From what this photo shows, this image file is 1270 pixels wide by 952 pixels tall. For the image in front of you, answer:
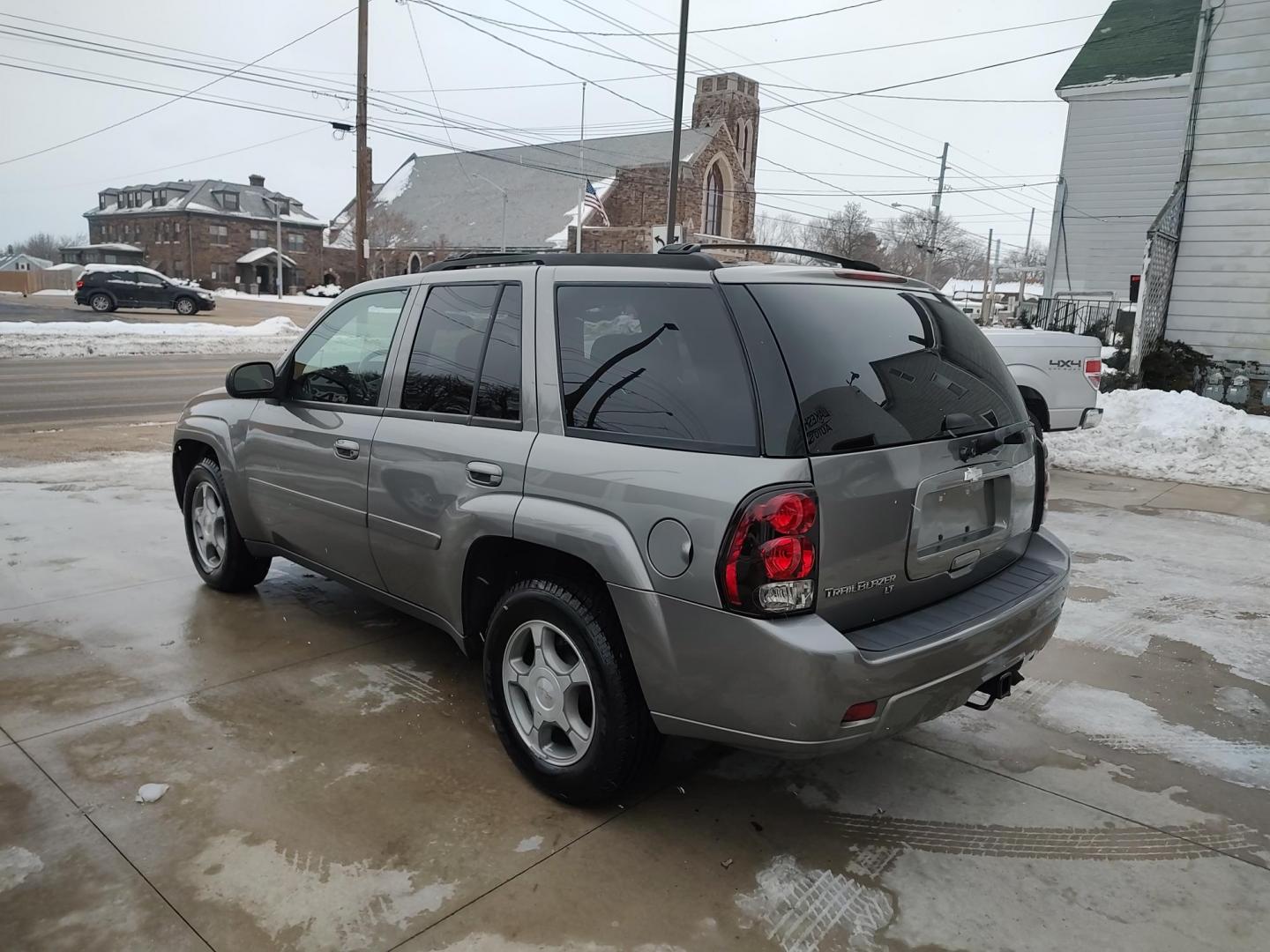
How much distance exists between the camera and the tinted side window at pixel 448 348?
3.59 m

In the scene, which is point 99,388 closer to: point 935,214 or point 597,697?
point 597,697

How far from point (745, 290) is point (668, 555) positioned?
2.89ft

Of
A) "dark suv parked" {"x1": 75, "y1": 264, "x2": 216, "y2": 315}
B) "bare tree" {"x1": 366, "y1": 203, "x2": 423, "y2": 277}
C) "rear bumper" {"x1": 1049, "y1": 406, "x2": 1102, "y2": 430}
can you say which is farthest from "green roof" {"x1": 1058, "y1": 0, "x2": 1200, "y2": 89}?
"bare tree" {"x1": 366, "y1": 203, "x2": 423, "y2": 277}

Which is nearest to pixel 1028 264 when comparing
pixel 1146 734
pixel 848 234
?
pixel 848 234

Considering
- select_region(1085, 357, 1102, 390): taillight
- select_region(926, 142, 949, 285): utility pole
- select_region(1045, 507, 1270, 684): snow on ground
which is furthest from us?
select_region(926, 142, 949, 285): utility pole

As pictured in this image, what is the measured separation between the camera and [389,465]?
377cm

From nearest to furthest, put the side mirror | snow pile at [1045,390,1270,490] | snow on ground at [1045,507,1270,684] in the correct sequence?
the side mirror → snow on ground at [1045,507,1270,684] → snow pile at [1045,390,1270,490]

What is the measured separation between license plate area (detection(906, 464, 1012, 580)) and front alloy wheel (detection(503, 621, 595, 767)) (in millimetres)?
1168

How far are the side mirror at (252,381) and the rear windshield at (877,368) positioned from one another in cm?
279

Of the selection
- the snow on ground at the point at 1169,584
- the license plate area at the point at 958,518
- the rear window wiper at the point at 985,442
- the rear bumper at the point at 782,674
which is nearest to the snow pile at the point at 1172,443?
the snow on ground at the point at 1169,584

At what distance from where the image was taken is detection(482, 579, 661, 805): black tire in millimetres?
2908

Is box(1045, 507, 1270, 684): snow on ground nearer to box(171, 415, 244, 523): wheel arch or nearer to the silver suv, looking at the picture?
the silver suv

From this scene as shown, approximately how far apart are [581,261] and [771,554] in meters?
1.45

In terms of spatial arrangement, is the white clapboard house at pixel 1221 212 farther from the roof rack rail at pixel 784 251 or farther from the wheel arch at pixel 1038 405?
the roof rack rail at pixel 784 251
